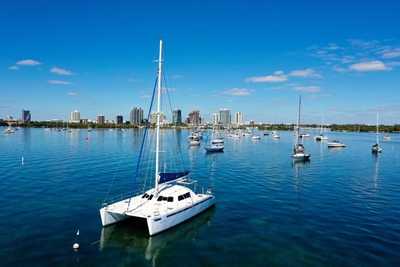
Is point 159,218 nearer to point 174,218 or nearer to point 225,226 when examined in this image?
point 174,218

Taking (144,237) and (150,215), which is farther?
(150,215)

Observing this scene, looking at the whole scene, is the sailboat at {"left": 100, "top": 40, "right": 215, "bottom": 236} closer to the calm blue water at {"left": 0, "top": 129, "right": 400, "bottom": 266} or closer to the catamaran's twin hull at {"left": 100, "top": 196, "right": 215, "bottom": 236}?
the catamaran's twin hull at {"left": 100, "top": 196, "right": 215, "bottom": 236}

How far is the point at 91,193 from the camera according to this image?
41.3 metres

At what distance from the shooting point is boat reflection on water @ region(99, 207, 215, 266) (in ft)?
80.3

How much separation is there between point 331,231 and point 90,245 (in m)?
22.1

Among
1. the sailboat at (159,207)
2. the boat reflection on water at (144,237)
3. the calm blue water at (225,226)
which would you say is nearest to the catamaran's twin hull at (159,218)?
the sailboat at (159,207)

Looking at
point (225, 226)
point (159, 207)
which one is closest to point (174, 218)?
point (159, 207)

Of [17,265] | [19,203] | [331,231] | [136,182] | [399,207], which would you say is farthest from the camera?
[136,182]

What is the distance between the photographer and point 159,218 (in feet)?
88.1

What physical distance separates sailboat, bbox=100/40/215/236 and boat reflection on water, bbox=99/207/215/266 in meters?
0.57

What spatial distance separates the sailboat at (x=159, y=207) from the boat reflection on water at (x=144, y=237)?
57 centimetres

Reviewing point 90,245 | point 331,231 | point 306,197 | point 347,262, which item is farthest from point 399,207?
point 90,245

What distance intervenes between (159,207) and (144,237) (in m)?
3.46

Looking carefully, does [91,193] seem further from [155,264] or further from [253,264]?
[253,264]
